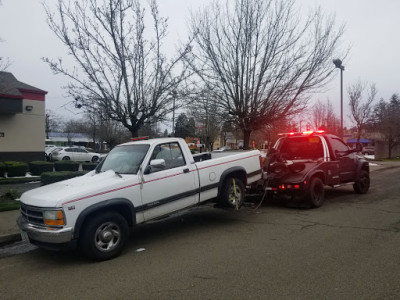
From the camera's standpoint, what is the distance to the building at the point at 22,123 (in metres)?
20.6

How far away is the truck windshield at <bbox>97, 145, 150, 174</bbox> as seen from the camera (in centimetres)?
609

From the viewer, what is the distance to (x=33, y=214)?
207 inches

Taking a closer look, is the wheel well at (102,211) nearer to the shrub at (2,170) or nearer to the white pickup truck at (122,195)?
the white pickup truck at (122,195)

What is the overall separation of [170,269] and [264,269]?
1291 millimetres

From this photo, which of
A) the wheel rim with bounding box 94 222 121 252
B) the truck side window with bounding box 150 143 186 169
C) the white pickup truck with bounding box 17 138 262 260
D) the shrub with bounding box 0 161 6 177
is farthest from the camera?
the shrub with bounding box 0 161 6 177

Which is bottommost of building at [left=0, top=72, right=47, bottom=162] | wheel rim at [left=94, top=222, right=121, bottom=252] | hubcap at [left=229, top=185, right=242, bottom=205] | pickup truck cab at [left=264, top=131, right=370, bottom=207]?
wheel rim at [left=94, top=222, right=121, bottom=252]

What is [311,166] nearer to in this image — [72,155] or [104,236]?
[104,236]

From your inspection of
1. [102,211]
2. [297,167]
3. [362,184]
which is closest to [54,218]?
[102,211]

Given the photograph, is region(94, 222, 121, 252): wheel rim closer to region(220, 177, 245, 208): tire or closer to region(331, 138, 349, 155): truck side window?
region(220, 177, 245, 208): tire

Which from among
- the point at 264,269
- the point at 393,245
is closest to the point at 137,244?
the point at 264,269

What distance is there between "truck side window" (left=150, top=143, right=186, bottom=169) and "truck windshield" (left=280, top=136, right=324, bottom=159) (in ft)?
14.3

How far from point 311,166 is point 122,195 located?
536cm

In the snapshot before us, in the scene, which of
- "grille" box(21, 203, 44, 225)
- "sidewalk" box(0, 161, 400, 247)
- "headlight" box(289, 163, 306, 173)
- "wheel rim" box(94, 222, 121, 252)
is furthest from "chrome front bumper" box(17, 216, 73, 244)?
"headlight" box(289, 163, 306, 173)

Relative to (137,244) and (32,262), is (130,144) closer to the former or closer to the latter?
(137,244)
